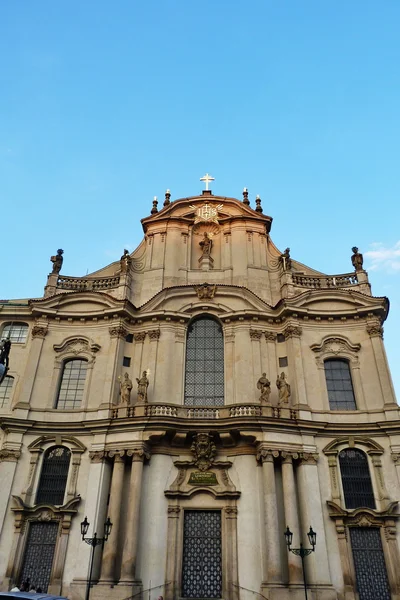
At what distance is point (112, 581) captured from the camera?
56.2 feet

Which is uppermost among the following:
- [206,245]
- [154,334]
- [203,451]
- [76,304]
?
[206,245]

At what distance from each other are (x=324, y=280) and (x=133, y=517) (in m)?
14.8

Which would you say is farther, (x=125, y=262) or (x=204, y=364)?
(x=125, y=262)

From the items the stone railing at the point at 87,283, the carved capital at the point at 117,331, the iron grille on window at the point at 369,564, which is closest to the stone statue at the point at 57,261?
the stone railing at the point at 87,283

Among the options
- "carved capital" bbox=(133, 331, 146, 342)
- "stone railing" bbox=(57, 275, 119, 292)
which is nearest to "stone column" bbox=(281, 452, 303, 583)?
"carved capital" bbox=(133, 331, 146, 342)

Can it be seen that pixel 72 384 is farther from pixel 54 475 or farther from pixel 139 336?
pixel 54 475

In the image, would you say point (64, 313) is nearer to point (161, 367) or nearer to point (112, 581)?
point (161, 367)

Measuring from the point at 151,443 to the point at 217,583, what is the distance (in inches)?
225

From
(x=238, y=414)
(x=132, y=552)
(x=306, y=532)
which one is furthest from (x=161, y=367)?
(x=306, y=532)

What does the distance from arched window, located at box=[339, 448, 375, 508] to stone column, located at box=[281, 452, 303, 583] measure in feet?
7.45

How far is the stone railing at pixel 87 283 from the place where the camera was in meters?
25.5

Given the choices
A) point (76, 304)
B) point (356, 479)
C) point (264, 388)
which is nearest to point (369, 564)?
point (356, 479)

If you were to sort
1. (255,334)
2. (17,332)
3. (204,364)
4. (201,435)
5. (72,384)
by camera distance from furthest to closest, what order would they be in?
1. (17,332)
2. (255,334)
3. (204,364)
4. (72,384)
5. (201,435)

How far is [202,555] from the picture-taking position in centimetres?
1859
